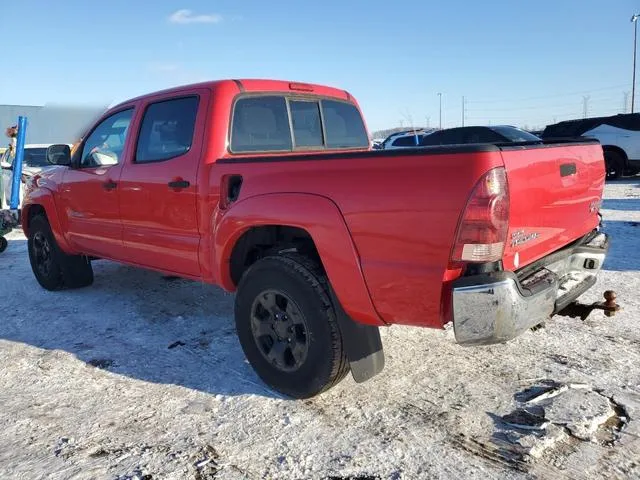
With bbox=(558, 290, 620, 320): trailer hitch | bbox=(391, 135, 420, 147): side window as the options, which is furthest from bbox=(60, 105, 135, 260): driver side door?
bbox=(391, 135, 420, 147): side window

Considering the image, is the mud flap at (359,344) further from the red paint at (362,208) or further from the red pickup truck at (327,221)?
the red paint at (362,208)

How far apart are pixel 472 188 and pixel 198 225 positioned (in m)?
2.05

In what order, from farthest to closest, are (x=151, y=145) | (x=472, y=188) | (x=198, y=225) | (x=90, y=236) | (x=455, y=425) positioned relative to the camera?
(x=90, y=236)
(x=151, y=145)
(x=198, y=225)
(x=455, y=425)
(x=472, y=188)

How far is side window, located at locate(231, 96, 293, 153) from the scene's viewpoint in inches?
152

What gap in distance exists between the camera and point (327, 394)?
10.9 feet

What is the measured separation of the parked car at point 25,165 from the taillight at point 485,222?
9895 millimetres

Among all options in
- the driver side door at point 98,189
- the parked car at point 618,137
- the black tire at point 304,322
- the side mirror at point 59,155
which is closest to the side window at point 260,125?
the black tire at point 304,322

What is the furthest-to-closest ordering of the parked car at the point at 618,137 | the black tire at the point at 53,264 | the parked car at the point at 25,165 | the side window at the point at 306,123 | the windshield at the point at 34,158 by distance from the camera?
the parked car at the point at 618,137 < the windshield at the point at 34,158 < the parked car at the point at 25,165 < the black tire at the point at 53,264 < the side window at the point at 306,123

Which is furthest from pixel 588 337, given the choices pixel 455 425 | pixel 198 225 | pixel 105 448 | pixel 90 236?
pixel 90 236

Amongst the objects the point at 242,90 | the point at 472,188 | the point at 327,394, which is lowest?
the point at 327,394

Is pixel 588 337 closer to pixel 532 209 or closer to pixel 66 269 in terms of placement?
pixel 532 209

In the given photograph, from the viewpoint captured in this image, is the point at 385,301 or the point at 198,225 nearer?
the point at 385,301

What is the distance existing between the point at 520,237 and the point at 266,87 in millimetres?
2351

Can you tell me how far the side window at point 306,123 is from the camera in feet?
14.1
